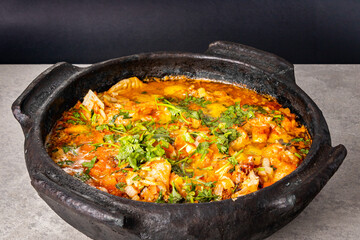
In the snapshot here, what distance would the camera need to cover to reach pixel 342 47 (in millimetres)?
6910

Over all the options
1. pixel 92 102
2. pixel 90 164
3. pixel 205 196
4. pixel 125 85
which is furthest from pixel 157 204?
pixel 125 85

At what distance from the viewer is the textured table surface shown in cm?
347

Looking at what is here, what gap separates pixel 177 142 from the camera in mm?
3037

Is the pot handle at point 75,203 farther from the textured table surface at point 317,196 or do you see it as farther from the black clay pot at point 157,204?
the textured table surface at point 317,196

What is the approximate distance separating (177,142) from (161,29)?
13.9 ft

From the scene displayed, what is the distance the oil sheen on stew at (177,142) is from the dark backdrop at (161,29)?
11.1 ft

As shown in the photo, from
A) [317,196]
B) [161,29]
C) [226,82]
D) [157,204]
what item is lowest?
[161,29]

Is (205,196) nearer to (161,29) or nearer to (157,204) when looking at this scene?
(157,204)

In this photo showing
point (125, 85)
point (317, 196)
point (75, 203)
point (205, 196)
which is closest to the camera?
point (75, 203)

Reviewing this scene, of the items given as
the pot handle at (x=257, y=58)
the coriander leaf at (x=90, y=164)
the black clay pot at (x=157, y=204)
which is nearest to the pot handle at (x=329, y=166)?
the black clay pot at (x=157, y=204)

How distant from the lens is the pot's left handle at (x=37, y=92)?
304 cm

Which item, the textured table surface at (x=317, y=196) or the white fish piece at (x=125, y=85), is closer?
the textured table surface at (x=317, y=196)

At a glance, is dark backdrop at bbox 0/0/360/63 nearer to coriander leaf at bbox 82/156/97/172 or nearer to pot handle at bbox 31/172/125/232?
coriander leaf at bbox 82/156/97/172

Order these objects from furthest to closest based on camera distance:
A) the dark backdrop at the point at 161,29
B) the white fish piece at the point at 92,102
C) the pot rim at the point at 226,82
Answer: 1. the dark backdrop at the point at 161,29
2. the white fish piece at the point at 92,102
3. the pot rim at the point at 226,82
